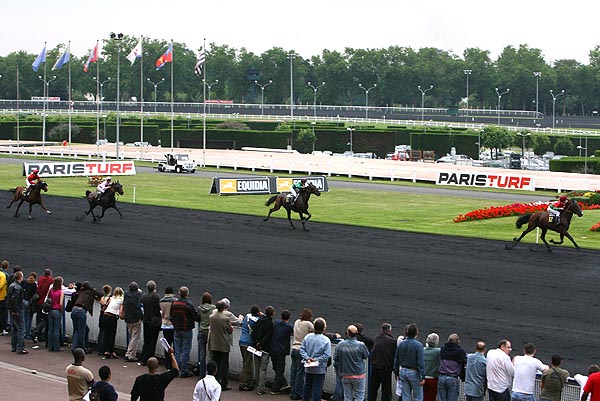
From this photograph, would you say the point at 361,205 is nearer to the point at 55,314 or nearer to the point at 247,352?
the point at 55,314

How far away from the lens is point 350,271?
981 inches

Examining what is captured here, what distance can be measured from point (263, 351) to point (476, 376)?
337 centimetres

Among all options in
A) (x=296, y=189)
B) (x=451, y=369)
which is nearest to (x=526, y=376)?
(x=451, y=369)

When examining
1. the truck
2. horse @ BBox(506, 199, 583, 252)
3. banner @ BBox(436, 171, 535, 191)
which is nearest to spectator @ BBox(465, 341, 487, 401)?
horse @ BBox(506, 199, 583, 252)

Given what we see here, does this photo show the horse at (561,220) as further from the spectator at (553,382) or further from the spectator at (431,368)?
the spectator at (553,382)

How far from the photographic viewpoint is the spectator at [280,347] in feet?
47.7

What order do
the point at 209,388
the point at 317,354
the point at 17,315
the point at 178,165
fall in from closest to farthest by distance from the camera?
the point at 209,388 < the point at 317,354 < the point at 17,315 < the point at 178,165

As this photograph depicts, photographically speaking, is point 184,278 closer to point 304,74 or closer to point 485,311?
point 485,311

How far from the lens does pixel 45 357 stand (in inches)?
667

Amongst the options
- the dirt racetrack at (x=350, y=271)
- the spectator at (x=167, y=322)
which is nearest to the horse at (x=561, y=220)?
the dirt racetrack at (x=350, y=271)

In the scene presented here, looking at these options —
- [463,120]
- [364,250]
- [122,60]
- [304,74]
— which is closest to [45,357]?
[364,250]

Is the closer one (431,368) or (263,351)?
(431,368)

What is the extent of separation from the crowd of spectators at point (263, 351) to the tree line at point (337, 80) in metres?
150

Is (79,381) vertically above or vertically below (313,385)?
above
